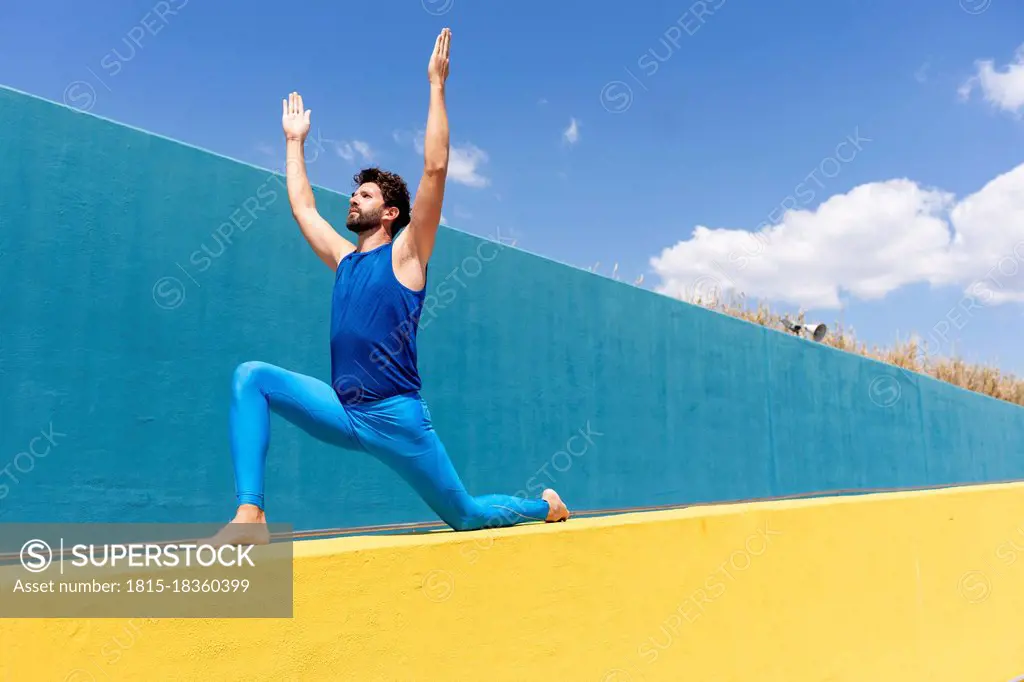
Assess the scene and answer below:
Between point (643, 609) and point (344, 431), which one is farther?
point (643, 609)

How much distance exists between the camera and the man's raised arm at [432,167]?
2.24 m

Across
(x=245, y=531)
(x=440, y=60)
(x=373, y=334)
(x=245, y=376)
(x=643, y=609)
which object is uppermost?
(x=440, y=60)

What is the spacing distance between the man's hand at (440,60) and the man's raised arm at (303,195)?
22.7 inches

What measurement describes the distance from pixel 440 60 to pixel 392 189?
43cm

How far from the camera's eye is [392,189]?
250 cm

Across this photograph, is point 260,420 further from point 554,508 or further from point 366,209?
point 554,508

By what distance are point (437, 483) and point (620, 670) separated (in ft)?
3.22

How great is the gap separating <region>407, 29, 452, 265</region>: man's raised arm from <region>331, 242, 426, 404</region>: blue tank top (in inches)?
4.7

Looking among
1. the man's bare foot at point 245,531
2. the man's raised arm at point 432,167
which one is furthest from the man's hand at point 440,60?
the man's bare foot at point 245,531

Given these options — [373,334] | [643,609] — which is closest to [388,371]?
[373,334]

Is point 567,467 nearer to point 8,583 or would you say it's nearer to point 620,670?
point 620,670

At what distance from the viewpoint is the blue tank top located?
2236mm

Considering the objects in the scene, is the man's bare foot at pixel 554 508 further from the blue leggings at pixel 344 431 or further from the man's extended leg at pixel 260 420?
the man's extended leg at pixel 260 420

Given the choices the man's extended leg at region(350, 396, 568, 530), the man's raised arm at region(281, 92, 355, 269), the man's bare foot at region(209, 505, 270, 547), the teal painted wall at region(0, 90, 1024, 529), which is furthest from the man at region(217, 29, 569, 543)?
the teal painted wall at region(0, 90, 1024, 529)
